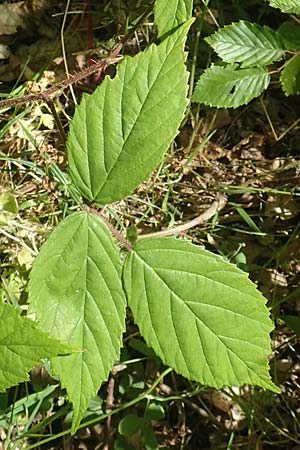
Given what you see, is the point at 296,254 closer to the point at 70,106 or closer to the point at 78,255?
the point at 70,106

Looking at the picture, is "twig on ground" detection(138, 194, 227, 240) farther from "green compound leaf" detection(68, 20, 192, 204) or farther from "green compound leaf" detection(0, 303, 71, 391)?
"green compound leaf" detection(0, 303, 71, 391)

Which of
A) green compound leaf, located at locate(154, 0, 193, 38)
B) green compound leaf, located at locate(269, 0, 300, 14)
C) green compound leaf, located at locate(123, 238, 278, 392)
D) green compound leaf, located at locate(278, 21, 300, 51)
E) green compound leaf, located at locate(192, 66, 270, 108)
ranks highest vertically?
green compound leaf, located at locate(154, 0, 193, 38)

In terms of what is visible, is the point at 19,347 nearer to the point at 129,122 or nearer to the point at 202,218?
the point at 129,122

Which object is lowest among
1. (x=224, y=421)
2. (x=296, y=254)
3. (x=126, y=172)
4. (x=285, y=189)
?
(x=224, y=421)

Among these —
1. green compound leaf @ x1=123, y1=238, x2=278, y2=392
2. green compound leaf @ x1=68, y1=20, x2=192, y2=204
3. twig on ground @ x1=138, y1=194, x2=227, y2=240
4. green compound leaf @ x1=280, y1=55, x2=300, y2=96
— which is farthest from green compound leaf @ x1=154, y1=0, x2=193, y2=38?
twig on ground @ x1=138, y1=194, x2=227, y2=240

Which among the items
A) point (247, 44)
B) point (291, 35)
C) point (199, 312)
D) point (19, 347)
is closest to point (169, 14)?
point (247, 44)

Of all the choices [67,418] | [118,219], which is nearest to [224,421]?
[67,418]
